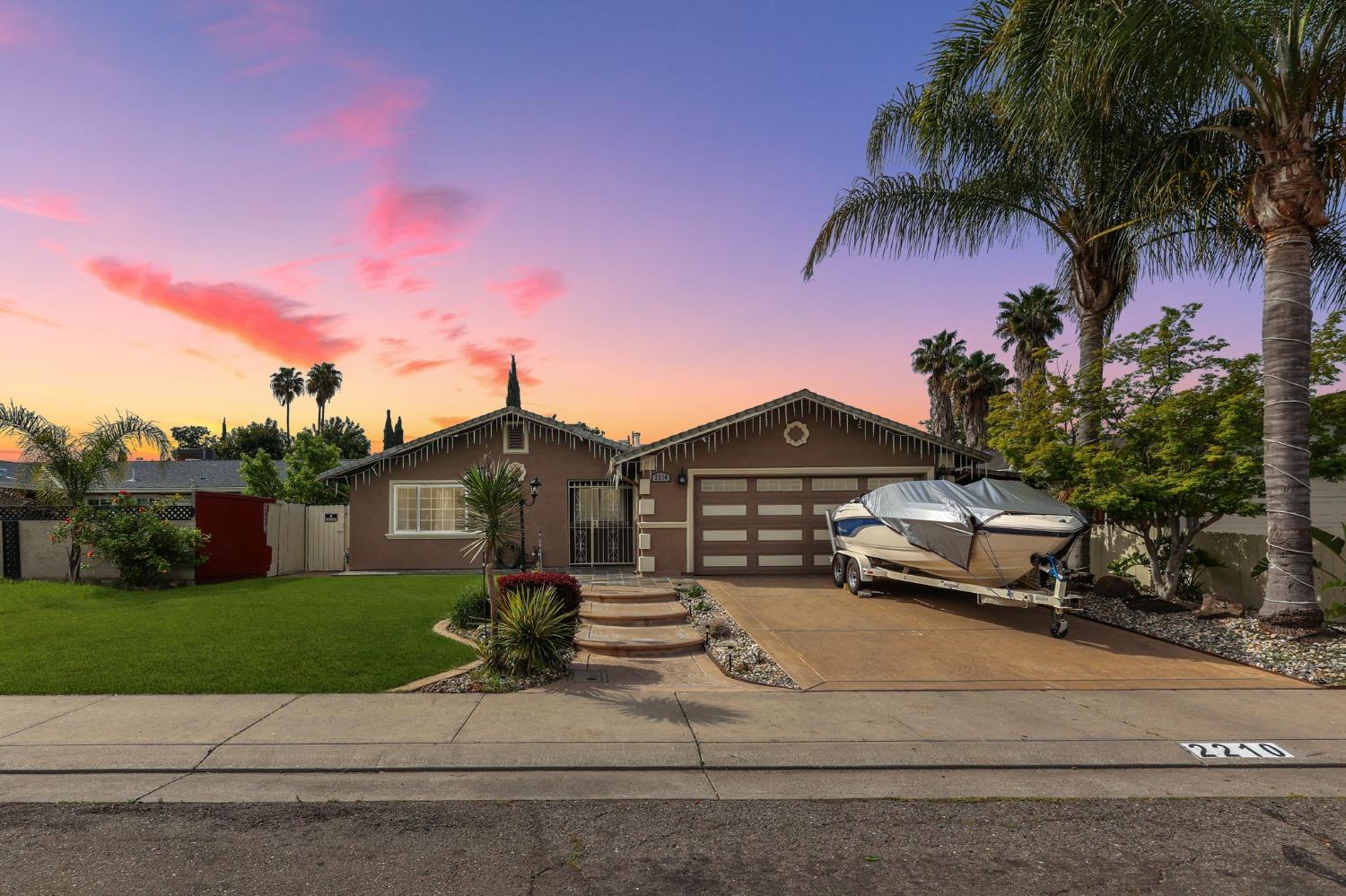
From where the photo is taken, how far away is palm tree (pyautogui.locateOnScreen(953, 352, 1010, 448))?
31656mm

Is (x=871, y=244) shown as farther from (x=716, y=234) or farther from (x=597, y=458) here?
(x=597, y=458)

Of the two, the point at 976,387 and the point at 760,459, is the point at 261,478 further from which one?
the point at 976,387

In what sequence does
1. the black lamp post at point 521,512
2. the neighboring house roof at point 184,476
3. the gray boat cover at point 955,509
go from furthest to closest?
the neighboring house roof at point 184,476
the black lamp post at point 521,512
the gray boat cover at point 955,509

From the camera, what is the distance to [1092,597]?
13695mm

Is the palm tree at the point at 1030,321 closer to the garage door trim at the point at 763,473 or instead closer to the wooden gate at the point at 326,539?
the garage door trim at the point at 763,473

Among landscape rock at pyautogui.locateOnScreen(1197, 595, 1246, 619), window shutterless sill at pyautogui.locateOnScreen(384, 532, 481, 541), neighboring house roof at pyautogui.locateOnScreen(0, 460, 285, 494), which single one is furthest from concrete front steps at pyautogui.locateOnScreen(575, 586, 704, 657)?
neighboring house roof at pyautogui.locateOnScreen(0, 460, 285, 494)

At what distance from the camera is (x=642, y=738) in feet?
21.0

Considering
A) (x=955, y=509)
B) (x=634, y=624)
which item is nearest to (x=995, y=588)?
(x=955, y=509)

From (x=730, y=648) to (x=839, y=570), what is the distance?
19.9 ft

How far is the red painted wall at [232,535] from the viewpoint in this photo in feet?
55.9

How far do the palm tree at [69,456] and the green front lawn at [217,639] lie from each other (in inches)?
86.1

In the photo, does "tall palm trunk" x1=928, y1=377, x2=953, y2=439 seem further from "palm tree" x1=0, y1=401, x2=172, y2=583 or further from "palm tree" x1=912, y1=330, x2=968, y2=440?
"palm tree" x1=0, y1=401, x2=172, y2=583

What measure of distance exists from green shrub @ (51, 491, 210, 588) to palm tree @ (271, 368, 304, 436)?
200 feet

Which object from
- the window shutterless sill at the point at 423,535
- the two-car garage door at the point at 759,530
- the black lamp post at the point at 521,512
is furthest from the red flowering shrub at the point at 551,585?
the window shutterless sill at the point at 423,535
